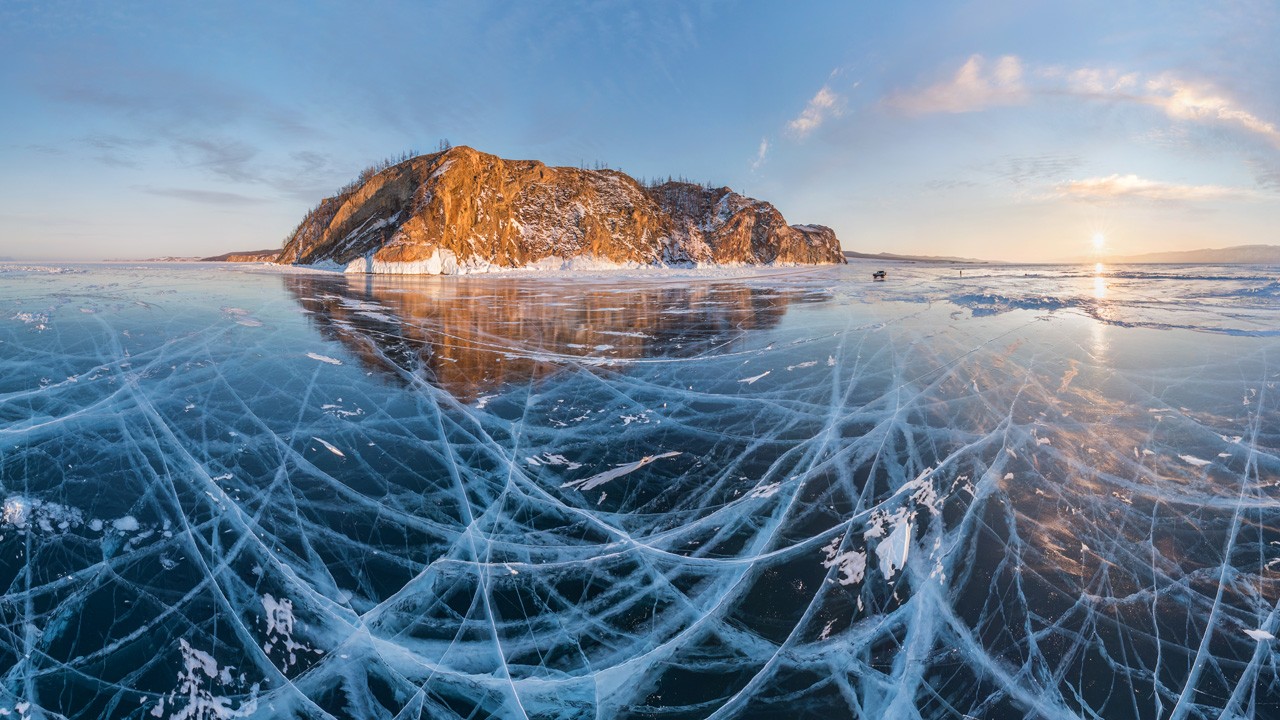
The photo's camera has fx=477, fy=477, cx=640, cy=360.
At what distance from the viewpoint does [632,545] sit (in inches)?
137

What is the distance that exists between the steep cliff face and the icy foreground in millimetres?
61003

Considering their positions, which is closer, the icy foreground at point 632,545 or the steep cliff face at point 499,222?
the icy foreground at point 632,545

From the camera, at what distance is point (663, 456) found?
15.8ft

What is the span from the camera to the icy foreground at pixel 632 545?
2.50 m

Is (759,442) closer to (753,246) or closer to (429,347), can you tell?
(429,347)

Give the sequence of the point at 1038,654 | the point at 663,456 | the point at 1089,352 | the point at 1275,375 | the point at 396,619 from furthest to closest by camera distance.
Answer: the point at 1089,352
the point at 1275,375
the point at 663,456
the point at 396,619
the point at 1038,654

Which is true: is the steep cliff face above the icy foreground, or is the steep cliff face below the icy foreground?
above

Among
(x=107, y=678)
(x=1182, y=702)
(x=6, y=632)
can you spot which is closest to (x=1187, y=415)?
(x=1182, y=702)

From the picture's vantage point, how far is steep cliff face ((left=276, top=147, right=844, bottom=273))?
211 ft

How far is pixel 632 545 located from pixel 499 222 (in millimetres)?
76953

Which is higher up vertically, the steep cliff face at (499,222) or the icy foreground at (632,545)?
the steep cliff face at (499,222)

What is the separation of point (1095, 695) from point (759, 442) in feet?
9.99

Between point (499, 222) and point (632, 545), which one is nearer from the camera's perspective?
point (632, 545)

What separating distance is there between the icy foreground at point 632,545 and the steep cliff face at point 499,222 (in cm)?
6100
